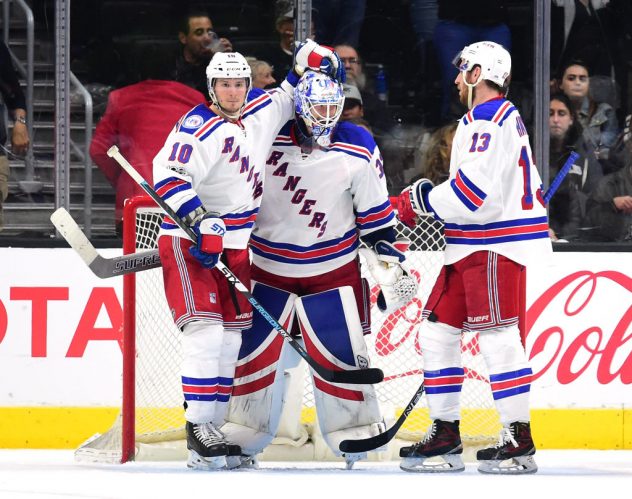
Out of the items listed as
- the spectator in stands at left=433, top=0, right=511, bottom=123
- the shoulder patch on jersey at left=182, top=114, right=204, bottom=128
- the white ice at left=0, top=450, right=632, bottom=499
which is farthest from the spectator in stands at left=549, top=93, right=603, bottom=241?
the shoulder patch on jersey at left=182, top=114, right=204, bottom=128

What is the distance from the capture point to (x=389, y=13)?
544 centimetres

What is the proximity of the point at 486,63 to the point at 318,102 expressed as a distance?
50 cm

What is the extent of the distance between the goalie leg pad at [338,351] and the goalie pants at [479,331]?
0.65 feet

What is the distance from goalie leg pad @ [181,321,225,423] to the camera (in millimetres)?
4188

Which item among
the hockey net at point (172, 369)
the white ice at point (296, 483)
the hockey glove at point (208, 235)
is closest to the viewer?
the white ice at point (296, 483)

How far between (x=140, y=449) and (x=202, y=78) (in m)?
1.37

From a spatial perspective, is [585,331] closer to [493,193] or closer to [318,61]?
[493,193]

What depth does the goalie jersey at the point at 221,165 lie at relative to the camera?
165 inches

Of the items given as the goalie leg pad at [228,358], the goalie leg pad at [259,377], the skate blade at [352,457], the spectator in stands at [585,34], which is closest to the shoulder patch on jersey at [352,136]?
the goalie leg pad at [259,377]

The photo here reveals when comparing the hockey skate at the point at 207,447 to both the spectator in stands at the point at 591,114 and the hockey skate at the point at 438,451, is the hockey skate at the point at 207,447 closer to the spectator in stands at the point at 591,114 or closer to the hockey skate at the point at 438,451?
the hockey skate at the point at 438,451

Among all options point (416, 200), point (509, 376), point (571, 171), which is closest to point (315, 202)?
point (416, 200)

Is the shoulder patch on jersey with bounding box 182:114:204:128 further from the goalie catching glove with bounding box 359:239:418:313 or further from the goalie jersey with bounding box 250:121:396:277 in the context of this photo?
the goalie catching glove with bounding box 359:239:418:313

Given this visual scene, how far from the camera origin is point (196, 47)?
5395 mm

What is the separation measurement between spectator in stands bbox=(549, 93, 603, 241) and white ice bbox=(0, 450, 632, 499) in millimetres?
1104
